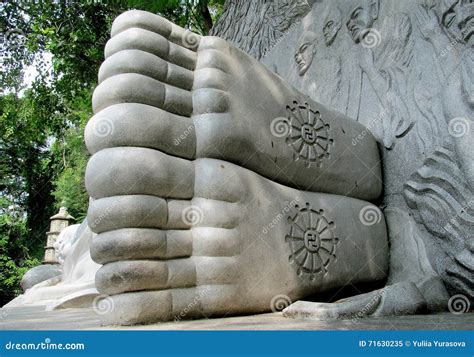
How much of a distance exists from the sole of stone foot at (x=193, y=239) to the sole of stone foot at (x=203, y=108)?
81 mm

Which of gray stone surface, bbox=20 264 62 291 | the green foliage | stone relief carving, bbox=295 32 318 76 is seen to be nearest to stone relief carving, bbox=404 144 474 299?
stone relief carving, bbox=295 32 318 76

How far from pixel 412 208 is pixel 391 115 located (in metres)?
0.59

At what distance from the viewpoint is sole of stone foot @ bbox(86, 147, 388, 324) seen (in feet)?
5.28

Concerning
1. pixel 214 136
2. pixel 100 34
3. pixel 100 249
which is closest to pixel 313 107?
pixel 214 136

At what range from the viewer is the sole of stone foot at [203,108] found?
5.77 ft

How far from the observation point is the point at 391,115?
2.73 metres

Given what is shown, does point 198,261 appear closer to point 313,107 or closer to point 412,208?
point 313,107

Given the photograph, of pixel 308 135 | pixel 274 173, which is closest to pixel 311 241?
pixel 274 173

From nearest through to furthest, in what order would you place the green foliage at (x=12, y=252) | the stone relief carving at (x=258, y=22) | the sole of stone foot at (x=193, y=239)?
the sole of stone foot at (x=193, y=239) < the stone relief carving at (x=258, y=22) < the green foliage at (x=12, y=252)

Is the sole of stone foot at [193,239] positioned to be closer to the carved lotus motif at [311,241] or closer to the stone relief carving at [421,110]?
the carved lotus motif at [311,241]

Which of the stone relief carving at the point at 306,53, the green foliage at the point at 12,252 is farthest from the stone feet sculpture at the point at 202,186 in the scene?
the green foliage at the point at 12,252

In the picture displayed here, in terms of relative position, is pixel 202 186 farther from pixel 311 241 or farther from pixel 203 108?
pixel 311 241

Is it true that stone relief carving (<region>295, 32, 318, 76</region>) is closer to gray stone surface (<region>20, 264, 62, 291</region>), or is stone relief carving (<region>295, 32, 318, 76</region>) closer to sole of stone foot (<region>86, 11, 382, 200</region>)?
sole of stone foot (<region>86, 11, 382, 200</region>)

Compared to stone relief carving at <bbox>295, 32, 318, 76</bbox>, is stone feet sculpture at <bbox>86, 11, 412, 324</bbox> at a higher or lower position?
lower
